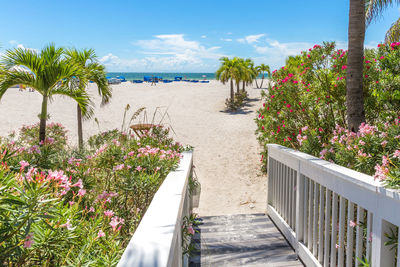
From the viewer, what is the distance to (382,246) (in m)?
1.57

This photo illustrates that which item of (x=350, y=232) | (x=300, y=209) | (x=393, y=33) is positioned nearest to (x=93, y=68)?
(x=300, y=209)

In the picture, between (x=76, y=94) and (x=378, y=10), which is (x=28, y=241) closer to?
(x=76, y=94)

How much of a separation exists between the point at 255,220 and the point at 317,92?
102 inches

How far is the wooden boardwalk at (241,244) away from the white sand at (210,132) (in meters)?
2.16

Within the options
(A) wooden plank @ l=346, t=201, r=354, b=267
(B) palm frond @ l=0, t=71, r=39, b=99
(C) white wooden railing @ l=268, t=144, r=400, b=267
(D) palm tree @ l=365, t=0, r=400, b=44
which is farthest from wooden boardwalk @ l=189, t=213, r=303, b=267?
(D) palm tree @ l=365, t=0, r=400, b=44

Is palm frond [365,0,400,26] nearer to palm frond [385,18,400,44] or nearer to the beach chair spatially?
palm frond [385,18,400,44]

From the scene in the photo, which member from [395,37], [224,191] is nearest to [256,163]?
[224,191]

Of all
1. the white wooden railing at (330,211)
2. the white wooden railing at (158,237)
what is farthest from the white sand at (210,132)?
the white wooden railing at (158,237)

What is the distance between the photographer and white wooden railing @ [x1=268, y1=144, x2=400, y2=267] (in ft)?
5.19

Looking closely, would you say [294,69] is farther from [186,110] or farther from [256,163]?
[186,110]

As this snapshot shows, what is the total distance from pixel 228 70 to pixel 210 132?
28.9 ft

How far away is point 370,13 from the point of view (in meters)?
7.42

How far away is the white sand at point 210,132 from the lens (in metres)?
6.93

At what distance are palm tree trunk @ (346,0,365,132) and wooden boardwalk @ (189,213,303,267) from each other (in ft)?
5.60
